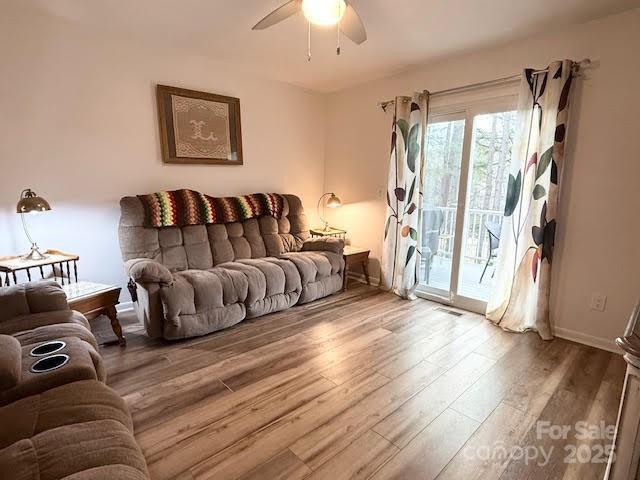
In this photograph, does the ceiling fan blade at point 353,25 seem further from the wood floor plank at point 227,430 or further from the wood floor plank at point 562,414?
the wood floor plank at point 562,414

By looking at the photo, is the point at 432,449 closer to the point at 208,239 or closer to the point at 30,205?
the point at 208,239

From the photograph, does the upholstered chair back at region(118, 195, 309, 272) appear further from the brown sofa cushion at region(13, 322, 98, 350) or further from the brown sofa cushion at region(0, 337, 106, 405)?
the brown sofa cushion at region(0, 337, 106, 405)

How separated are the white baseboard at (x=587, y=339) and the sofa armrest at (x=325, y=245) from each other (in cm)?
203

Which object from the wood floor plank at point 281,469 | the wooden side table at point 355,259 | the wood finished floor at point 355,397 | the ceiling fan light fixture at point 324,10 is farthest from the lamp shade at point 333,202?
the wood floor plank at point 281,469

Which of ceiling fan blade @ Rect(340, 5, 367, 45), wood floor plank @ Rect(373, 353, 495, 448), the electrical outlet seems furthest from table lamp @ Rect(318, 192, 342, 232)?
the electrical outlet

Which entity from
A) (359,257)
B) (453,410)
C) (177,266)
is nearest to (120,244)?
(177,266)

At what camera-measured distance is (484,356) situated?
243 centimetres

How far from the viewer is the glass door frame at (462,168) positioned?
9.91 ft

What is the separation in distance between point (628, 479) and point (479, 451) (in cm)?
75

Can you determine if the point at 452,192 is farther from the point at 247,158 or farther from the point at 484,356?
the point at 247,158

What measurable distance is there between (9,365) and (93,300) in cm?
115

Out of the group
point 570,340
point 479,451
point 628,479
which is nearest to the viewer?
point 628,479

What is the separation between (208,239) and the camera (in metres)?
3.29

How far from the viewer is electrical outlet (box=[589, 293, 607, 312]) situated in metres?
2.55
